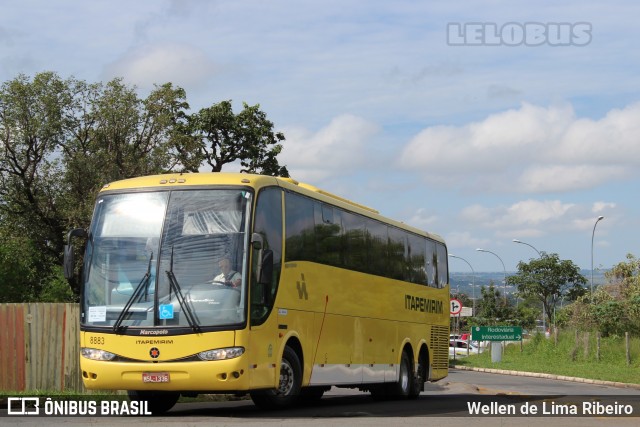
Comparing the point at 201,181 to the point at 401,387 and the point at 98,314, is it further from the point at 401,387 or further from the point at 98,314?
the point at 401,387

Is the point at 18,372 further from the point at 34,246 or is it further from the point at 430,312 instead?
the point at 34,246

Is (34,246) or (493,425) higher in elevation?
(34,246)

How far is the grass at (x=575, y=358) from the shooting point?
39500 mm

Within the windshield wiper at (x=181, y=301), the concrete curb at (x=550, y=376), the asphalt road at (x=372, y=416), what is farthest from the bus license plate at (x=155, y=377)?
the concrete curb at (x=550, y=376)

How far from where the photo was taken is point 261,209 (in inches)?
633

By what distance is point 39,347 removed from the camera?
69.5 ft

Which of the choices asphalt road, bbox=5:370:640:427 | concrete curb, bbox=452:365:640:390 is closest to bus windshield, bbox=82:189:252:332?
asphalt road, bbox=5:370:640:427

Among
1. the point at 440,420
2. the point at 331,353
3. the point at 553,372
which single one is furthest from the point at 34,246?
the point at 440,420

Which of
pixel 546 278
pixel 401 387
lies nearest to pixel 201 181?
pixel 401 387

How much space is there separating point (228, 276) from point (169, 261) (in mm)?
916

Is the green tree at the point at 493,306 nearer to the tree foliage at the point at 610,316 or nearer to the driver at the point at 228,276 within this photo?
the tree foliage at the point at 610,316

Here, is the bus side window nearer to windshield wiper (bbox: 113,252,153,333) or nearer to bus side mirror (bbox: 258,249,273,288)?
bus side mirror (bbox: 258,249,273,288)

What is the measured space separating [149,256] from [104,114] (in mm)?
34496

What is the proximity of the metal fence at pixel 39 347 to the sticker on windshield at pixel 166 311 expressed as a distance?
260 inches
